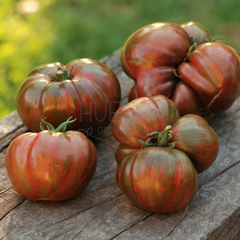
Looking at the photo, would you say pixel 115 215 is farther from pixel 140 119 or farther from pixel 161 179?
pixel 140 119

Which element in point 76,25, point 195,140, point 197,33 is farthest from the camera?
point 76,25

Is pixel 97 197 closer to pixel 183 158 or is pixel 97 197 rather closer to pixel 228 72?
pixel 183 158

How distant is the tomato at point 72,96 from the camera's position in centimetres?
164

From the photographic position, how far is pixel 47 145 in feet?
4.41

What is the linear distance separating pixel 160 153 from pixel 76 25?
2.91 m

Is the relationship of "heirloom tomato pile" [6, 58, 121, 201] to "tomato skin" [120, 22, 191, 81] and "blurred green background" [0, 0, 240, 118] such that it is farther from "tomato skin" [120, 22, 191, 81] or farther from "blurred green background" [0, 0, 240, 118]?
"blurred green background" [0, 0, 240, 118]

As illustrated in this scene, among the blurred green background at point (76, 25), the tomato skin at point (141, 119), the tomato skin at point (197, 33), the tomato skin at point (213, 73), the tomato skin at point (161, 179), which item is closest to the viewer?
the tomato skin at point (161, 179)

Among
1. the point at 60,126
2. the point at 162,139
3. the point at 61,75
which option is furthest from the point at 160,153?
the point at 61,75

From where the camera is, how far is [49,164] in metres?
1.33

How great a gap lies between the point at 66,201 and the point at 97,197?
0.13 metres

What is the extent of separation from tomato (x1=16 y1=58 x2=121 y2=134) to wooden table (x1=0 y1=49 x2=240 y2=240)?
265 mm

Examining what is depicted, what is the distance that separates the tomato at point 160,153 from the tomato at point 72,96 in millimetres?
266

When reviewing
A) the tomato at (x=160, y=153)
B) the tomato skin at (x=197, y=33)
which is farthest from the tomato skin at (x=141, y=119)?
the tomato skin at (x=197, y=33)

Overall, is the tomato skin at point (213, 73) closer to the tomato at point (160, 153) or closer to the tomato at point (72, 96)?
the tomato at point (160, 153)
